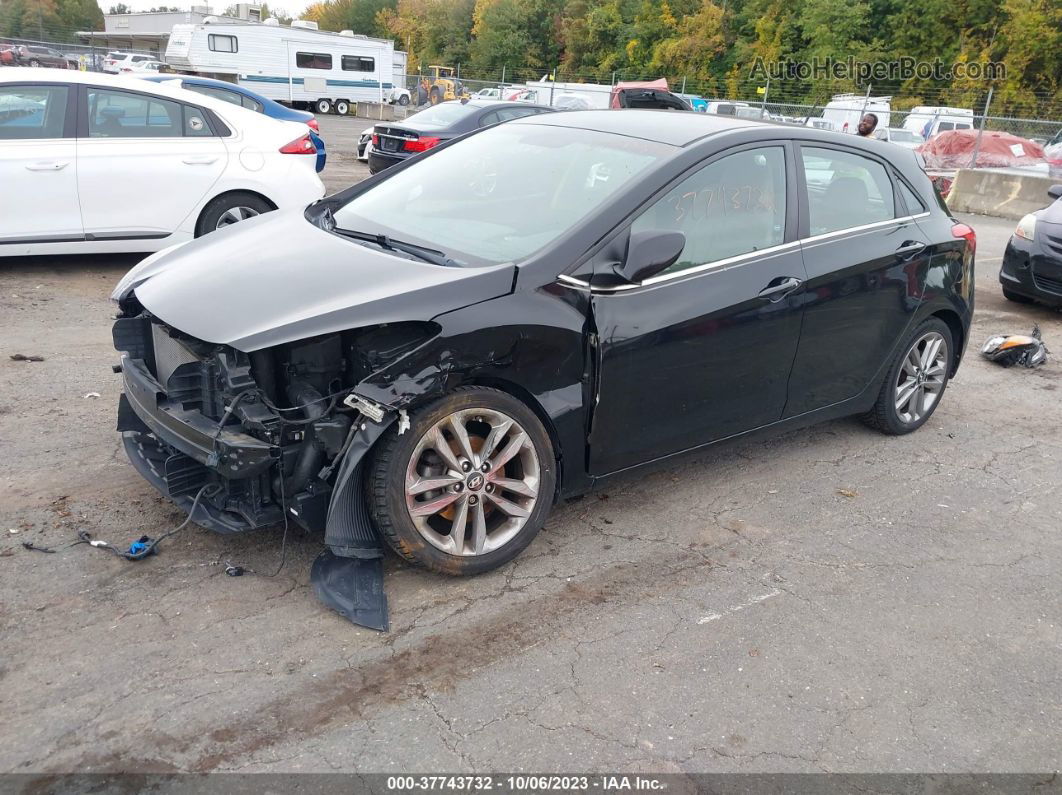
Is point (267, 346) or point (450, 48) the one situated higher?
point (450, 48)

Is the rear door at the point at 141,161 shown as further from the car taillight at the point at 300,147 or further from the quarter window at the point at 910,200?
the quarter window at the point at 910,200

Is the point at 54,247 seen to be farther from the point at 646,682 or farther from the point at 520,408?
the point at 646,682

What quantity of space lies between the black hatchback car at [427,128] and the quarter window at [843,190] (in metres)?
8.57

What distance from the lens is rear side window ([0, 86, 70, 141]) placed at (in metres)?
6.98

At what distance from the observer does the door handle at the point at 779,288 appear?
4035 mm

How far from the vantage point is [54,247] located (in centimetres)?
722

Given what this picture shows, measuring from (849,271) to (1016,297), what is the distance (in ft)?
19.7

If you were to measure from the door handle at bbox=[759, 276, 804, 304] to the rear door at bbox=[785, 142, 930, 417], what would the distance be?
0.39 feet

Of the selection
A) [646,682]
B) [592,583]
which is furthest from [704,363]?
[646,682]

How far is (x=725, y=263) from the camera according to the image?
3.93 meters

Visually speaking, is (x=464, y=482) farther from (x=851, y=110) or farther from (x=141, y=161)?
(x=851, y=110)

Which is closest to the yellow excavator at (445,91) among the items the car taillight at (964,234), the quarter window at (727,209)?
the car taillight at (964,234)

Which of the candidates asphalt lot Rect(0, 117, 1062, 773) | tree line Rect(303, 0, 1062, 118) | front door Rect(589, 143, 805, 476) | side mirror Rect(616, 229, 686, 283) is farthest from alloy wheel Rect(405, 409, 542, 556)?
tree line Rect(303, 0, 1062, 118)

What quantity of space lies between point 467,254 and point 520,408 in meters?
0.70
